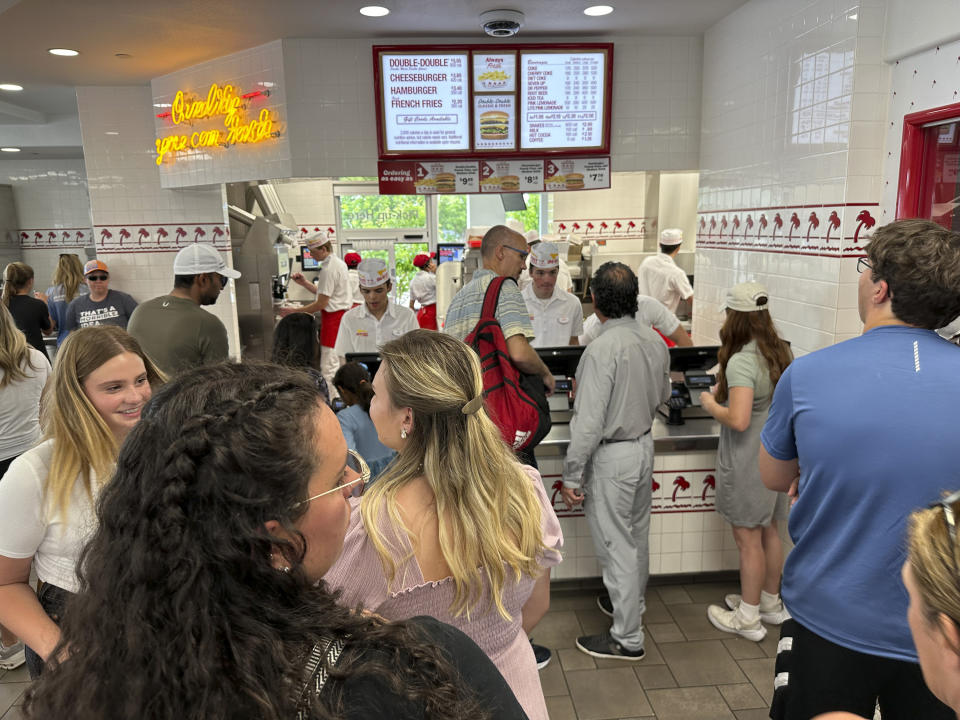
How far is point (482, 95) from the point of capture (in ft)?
16.0

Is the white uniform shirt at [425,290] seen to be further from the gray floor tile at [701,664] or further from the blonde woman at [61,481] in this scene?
the blonde woman at [61,481]

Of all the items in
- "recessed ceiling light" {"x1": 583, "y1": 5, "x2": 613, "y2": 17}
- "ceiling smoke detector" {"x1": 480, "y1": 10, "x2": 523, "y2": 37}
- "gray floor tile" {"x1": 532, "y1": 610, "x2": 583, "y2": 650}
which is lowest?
"gray floor tile" {"x1": 532, "y1": 610, "x2": 583, "y2": 650}

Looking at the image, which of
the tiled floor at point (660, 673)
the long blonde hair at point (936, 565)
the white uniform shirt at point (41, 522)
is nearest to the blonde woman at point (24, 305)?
the tiled floor at point (660, 673)

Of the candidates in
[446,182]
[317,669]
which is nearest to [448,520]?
[317,669]

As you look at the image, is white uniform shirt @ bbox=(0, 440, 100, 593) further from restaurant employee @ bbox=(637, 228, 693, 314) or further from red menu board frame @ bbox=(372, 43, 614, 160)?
restaurant employee @ bbox=(637, 228, 693, 314)

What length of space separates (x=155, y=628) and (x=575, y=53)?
16.5 ft

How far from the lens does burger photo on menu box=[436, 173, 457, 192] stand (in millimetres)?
5043

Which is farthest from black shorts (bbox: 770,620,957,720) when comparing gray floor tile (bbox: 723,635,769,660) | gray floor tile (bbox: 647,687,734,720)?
gray floor tile (bbox: 723,635,769,660)

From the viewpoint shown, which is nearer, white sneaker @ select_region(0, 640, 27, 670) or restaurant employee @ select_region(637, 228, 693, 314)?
white sneaker @ select_region(0, 640, 27, 670)

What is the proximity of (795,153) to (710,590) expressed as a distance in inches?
98.7

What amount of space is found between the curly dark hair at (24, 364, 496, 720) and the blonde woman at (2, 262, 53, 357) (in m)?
5.25

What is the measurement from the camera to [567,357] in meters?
3.41

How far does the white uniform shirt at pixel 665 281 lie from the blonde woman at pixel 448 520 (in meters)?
4.22

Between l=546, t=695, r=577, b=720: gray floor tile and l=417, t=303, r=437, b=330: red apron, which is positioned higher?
l=417, t=303, r=437, b=330: red apron
